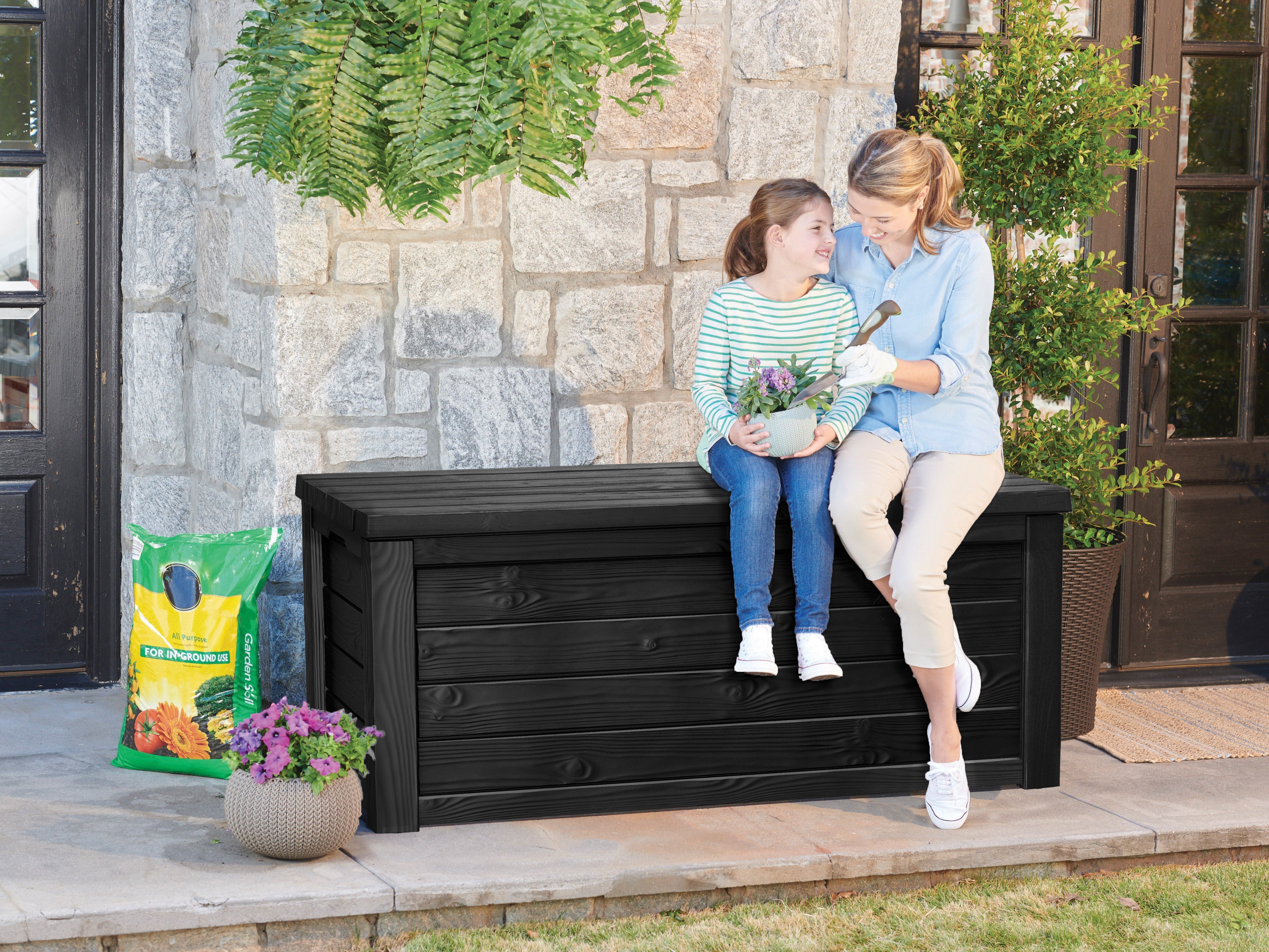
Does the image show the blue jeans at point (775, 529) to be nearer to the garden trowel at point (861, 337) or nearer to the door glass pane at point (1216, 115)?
the garden trowel at point (861, 337)

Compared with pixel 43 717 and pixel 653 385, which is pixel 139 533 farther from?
pixel 653 385

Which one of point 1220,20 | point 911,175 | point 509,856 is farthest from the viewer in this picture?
point 1220,20

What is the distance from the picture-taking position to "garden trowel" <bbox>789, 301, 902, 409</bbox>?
10.5 ft

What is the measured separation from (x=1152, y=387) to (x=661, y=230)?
5.43 feet

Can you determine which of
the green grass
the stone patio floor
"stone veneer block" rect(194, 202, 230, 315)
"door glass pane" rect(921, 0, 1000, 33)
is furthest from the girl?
"stone veneer block" rect(194, 202, 230, 315)

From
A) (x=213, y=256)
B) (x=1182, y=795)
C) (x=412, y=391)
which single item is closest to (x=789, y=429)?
(x=412, y=391)

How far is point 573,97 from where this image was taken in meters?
3.23

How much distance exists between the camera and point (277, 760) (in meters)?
2.98

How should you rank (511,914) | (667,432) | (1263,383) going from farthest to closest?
(1263,383)
(667,432)
(511,914)

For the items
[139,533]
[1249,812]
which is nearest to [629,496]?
[139,533]

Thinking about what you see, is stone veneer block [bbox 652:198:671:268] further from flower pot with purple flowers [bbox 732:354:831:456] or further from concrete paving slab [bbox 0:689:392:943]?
concrete paving slab [bbox 0:689:392:943]

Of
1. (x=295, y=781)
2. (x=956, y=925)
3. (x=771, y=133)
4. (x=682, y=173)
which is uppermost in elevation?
(x=771, y=133)

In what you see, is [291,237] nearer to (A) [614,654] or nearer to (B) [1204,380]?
(A) [614,654]

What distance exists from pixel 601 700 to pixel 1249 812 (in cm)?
146
